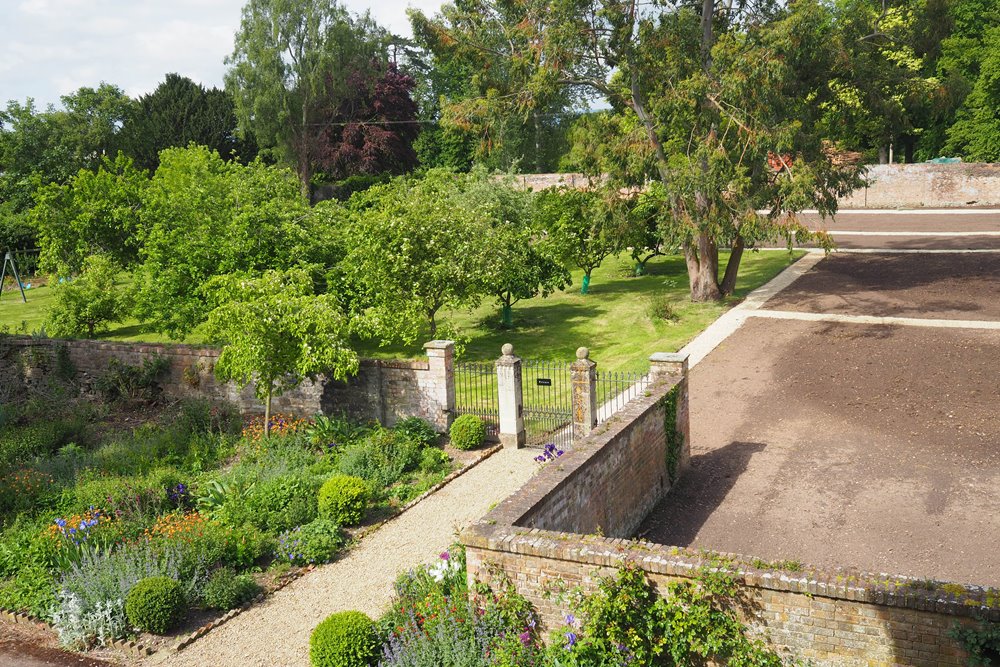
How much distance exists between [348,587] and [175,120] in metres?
48.4

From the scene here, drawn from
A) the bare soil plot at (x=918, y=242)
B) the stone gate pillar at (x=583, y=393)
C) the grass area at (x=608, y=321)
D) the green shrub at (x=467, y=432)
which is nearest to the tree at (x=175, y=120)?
the grass area at (x=608, y=321)

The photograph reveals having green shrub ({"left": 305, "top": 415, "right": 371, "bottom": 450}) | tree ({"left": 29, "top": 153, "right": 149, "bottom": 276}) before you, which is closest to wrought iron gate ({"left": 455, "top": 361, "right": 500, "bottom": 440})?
green shrub ({"left": 305, "top": 415, "right": 371, "bottom": 450})

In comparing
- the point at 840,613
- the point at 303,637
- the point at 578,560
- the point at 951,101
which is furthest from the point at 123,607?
the point at 951,101

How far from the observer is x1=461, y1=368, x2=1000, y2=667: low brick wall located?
22.1 ft

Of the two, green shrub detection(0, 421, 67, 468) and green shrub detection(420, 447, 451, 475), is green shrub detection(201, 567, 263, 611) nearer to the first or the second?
green shrub detection(420, 447, 451, 475)

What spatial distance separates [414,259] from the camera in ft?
70.1

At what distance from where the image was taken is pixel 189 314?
20656 millimetres

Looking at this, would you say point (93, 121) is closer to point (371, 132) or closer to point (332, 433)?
point (371, 132)

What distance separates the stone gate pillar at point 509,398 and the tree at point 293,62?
3356 cm

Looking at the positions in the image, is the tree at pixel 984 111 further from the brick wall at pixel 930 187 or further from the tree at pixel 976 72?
the brick wall at pixel 930 187

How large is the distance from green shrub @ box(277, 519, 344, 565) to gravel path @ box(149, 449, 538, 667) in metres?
0.23

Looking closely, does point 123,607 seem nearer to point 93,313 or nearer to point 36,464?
point 36,464

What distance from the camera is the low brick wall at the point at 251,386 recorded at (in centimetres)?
1714

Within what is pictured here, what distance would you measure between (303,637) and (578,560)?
400 centimetres
